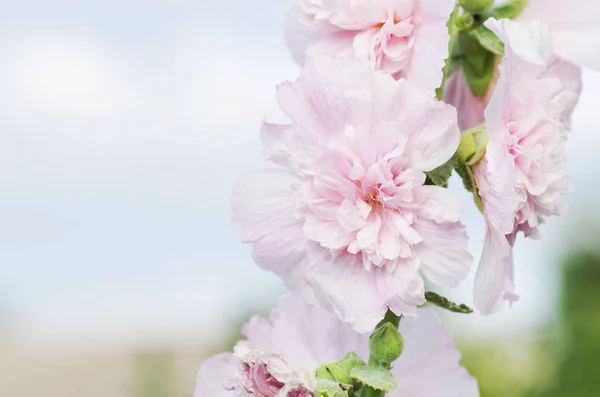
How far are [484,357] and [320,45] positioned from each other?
25.8ft

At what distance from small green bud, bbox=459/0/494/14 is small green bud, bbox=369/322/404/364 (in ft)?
1.56

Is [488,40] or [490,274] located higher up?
[488,40]

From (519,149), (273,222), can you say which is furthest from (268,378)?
(519,149)

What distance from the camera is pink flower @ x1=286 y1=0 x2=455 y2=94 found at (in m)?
1.07

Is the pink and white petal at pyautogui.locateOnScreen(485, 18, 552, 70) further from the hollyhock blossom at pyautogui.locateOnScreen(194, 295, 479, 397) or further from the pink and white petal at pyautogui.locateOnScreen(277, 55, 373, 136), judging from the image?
the hollyhock blossom at pyautogui.locateOnScreen(194, 295, 479, 397)

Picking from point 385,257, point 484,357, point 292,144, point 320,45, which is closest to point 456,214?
point 385,257

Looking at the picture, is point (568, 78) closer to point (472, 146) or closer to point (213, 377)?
point (472, 146)

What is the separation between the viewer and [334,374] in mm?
1104

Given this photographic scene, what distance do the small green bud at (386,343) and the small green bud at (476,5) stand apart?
474mm

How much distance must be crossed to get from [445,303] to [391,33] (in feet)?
1.13

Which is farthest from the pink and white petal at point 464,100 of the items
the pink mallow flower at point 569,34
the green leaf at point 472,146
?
the green leaf at point 472,146

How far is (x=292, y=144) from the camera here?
3.46 ft

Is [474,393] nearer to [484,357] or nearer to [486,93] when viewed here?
[486,93]

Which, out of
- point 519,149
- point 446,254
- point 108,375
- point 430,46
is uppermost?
point 430,46
